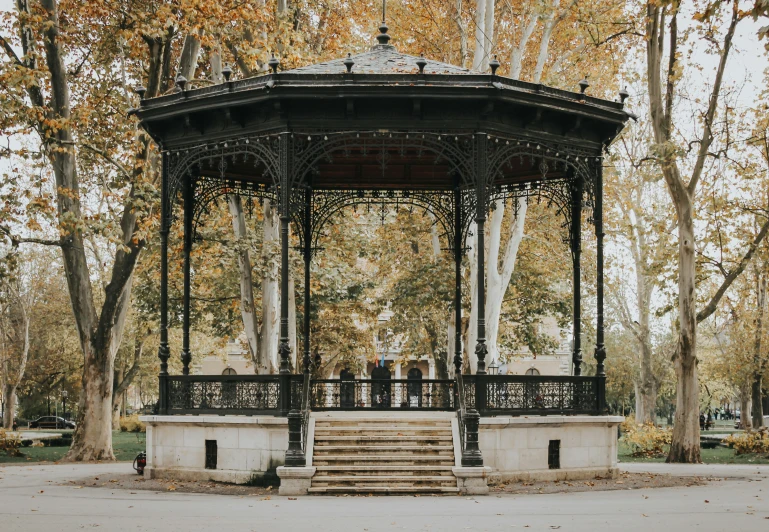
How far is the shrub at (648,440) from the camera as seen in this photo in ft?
97.9

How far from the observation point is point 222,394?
55.7ft

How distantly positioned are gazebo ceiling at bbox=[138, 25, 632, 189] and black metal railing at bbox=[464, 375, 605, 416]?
13.3 feet

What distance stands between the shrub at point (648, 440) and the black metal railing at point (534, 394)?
13.1 metres

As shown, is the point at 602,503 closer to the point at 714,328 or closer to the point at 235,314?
the point at 235,314

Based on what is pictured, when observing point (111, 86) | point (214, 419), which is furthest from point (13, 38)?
point (214, 419)


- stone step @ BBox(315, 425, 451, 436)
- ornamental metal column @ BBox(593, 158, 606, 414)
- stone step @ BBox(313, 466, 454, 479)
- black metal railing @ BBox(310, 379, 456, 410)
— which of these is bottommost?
stone step @ BBox(313, 466, 454, 479)

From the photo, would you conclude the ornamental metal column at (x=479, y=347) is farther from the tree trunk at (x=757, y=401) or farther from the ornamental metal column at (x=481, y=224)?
the tree trunk at (x=757, y=401)

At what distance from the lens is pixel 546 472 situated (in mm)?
16547

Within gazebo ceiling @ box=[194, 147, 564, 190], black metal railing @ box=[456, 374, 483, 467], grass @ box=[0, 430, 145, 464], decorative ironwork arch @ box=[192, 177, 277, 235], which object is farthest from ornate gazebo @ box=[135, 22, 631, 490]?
grass @ box=[0, 430, 145, 464]

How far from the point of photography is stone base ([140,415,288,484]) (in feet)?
52.0

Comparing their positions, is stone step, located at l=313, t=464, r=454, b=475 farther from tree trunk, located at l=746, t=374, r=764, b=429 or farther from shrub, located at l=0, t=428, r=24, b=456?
tree trunk, located at l=746, t=374, r=764, b=429

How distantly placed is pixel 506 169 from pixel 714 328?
129 ft

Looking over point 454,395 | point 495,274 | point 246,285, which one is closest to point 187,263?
point 454,395

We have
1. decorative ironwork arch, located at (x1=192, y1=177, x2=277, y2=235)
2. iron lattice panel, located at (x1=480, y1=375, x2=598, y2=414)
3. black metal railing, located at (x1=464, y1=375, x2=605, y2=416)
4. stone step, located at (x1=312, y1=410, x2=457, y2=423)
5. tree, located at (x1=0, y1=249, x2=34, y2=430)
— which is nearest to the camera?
black metal railing, located at (x1=464, y1=375, x2=605, y2=416)
